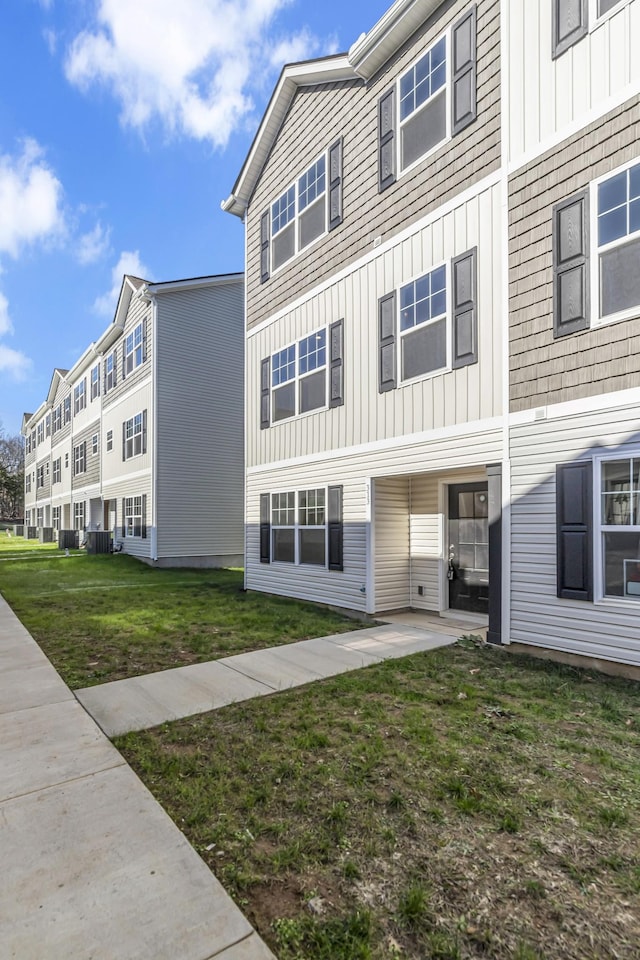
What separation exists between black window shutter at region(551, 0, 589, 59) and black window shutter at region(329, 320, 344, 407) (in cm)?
447

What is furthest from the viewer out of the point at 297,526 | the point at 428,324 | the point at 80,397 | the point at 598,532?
the point at 80,397

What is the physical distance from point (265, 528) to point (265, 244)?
6.21 meters

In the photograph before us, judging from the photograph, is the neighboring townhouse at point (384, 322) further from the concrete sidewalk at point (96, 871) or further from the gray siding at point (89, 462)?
the gray siding at point (89, 462)

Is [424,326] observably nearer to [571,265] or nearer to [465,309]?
[465,309]

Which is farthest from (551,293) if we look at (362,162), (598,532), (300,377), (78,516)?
(78,516)

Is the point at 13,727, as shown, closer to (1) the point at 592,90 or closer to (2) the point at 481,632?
(2) the point at 481,632

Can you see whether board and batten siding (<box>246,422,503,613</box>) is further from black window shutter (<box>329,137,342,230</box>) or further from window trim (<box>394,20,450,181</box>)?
black window shutter (<box>329,137,342,230</box>)

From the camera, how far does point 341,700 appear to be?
4.57 meters

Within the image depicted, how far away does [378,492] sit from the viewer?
842cm

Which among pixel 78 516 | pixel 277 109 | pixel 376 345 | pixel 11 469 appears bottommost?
pixel 78 516

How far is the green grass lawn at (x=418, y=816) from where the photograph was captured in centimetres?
205

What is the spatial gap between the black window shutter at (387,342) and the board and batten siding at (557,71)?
2415 mm

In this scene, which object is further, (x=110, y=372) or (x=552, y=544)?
(x=110, y=372)

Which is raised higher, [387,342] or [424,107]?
[424,107]
